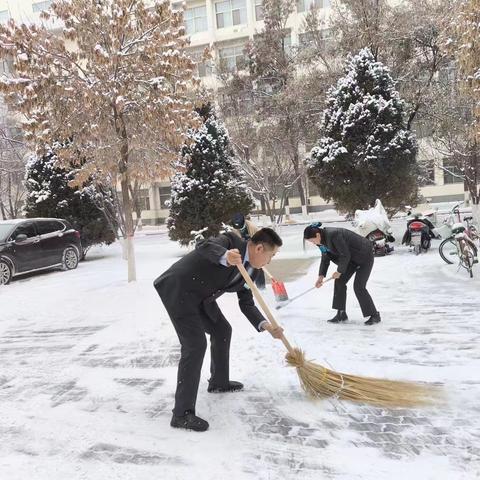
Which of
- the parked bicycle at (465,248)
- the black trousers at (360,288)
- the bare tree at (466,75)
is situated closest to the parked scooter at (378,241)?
the parked bicycle at (465,248)

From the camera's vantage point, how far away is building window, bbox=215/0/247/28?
113ft

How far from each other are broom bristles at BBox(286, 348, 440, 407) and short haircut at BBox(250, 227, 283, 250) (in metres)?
0.95

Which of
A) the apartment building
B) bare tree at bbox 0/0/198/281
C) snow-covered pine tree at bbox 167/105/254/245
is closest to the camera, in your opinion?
bare tree at bbox 0/0/198/281

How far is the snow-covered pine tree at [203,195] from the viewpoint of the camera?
14.0 meters

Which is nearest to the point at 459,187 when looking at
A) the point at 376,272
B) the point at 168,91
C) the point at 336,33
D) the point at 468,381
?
the point at 336,33

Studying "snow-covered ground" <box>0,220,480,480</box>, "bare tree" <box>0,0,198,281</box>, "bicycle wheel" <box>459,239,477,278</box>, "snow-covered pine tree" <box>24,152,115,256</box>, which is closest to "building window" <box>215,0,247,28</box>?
"snow-covered pine tree" <box>24,152,115,256</box>

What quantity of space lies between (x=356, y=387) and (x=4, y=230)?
32.5 ft

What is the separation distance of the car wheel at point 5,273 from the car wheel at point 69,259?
2015mm

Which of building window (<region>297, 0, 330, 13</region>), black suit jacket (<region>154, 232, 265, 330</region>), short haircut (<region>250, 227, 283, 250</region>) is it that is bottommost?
black suit jacket (<region>154, 232, 265, 330</region>)

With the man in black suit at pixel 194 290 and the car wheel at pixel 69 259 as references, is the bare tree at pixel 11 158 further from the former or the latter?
the man in black suit at pixel 194 290

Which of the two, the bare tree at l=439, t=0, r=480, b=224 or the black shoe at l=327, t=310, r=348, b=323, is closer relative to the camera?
the black shoe at l=327, t=310, r=348, b=323

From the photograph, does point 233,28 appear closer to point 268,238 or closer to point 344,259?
point 344,259

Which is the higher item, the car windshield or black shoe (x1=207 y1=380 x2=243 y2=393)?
the car windshield

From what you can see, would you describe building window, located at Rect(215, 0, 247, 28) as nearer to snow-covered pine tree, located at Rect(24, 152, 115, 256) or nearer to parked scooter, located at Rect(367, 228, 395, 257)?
snow-covered pine tree, located at Rect(24, 152, 115, 256)
